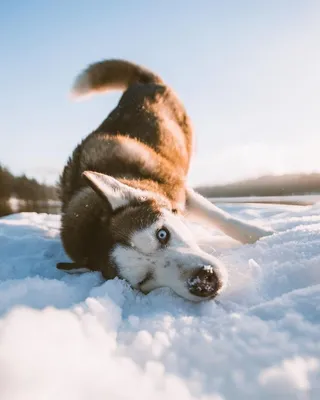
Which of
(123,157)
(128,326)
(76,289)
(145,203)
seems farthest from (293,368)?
(123,157)

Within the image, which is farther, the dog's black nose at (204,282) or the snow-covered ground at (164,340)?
the dog's black nose at (204,282)

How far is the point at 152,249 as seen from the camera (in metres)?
1.97

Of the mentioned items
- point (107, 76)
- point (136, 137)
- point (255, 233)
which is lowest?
point (255, 233)

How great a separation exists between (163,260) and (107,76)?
13.2ft

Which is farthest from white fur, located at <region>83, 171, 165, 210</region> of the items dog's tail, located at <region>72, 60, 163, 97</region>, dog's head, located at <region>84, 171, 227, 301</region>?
dog's tail, located at <region>72, 60, 163, 97</region>

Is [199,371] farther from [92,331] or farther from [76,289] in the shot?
[76,289]

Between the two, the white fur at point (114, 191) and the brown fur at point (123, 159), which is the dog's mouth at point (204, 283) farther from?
the white fur at point (114, 191)

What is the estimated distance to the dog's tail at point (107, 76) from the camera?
5.24 meters

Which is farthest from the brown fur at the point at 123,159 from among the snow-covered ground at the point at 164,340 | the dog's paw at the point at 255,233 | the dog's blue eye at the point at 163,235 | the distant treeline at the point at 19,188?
the distant treeline at the point at 19,188

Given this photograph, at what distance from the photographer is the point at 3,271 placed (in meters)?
2.57

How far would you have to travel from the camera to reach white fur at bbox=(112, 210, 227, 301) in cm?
181

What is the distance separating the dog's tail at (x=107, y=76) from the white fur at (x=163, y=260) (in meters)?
3.64

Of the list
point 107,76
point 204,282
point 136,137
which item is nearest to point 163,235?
point 204,282

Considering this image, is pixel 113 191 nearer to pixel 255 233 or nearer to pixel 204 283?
pixel 204 283
